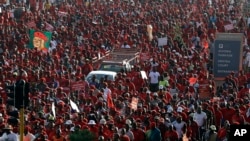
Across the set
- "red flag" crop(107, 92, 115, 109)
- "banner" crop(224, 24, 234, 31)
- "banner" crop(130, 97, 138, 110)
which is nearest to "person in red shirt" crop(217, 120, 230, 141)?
"banner" crop(130, 97, 138, 110)

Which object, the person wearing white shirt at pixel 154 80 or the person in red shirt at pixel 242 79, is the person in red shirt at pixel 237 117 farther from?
the person wearing white shirt at pixel 154 80

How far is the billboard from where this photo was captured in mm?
26922

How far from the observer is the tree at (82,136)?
57.5 ft

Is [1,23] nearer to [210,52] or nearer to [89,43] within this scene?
[89,43]

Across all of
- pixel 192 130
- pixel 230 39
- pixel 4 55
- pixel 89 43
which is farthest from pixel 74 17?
pixel 192 130

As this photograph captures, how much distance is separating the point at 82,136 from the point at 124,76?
881 cm

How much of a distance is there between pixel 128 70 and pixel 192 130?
32.2ft

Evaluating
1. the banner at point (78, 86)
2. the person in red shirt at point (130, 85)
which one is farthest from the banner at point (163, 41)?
the banner at point (78, 86)

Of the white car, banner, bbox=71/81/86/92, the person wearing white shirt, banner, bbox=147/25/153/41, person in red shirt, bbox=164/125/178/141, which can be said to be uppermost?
person in red shirt, bbox=164/125/178/141

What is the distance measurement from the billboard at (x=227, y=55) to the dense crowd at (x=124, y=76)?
0.38 meters

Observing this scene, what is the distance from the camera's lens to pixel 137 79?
26.0 meters

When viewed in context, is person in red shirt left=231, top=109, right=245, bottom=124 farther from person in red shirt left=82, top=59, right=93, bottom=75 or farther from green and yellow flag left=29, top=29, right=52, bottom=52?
green and yellow flag left=29, top=29, right=52, bottom=52

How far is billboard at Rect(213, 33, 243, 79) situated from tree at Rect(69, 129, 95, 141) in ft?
32.6

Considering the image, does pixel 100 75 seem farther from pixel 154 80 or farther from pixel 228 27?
pixel 228 27
